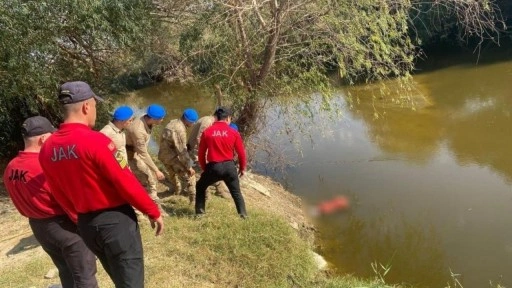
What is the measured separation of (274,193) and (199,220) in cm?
337

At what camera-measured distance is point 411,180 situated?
32.8 feet

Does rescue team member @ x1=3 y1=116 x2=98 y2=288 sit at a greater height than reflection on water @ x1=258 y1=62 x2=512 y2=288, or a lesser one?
greater

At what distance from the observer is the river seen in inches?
281

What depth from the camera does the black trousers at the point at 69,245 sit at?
135 inches

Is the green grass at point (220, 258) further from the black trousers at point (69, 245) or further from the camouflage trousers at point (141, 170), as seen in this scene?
the black trousers at point (69, 245)

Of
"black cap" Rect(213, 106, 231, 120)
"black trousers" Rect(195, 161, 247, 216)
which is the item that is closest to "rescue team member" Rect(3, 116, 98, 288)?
"black trousers" Rect(195, 161, 247, 216)

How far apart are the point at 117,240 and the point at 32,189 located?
103 cm

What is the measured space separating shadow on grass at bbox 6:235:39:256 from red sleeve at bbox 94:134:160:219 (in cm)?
373

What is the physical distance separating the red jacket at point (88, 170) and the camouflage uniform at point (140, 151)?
302cm

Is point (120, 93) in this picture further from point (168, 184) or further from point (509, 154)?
point (509, 154)

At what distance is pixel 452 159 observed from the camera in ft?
35.8

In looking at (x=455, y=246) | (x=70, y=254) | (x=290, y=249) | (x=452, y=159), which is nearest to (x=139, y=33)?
(x=290, y=249)

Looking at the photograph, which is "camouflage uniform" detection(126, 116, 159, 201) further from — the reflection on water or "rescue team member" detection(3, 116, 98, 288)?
the reflection on water

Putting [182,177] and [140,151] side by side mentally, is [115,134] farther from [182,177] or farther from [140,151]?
[182,177]
